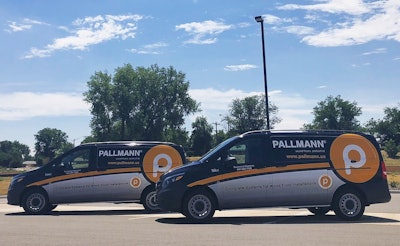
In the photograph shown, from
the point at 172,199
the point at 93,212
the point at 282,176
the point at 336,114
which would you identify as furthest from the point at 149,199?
the point at 336,114

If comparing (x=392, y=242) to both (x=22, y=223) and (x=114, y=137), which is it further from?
(x=114, y=137)

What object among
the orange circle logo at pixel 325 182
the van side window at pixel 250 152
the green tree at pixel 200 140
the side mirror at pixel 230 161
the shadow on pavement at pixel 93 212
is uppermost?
the green tree at pixel 200 140

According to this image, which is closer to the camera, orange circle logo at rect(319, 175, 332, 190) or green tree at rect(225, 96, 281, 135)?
orange circle logo at rect(319, 175, 332, 190)

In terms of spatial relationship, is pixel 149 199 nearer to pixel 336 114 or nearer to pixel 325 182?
pixel 325 182

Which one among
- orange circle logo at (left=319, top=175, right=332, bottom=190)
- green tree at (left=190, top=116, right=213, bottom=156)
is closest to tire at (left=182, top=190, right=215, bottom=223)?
orange circle logo at (left=319, top=175, right=332, bottom=190)

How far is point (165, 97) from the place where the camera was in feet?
236

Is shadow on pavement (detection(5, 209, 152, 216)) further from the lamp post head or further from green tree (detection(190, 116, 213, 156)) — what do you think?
green tree (detection(190, 116, 213, 156))

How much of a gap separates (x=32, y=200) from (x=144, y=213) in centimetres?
323

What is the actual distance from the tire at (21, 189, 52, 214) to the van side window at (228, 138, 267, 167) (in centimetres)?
584

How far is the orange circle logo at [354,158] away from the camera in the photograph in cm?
1134

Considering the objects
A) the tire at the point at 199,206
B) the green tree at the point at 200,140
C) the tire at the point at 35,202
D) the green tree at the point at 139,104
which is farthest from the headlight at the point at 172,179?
the green tree at the point at 200,140

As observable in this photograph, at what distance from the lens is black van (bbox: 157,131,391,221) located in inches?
431

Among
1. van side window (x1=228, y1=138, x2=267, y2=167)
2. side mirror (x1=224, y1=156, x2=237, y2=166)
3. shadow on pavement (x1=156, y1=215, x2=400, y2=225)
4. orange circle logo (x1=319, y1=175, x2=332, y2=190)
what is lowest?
shadow on pavement (x1=156, y1=215, x2=400, y2=225)

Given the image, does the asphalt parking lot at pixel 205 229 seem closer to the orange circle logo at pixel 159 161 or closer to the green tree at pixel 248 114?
the orange circle logo at pixel 159 161
